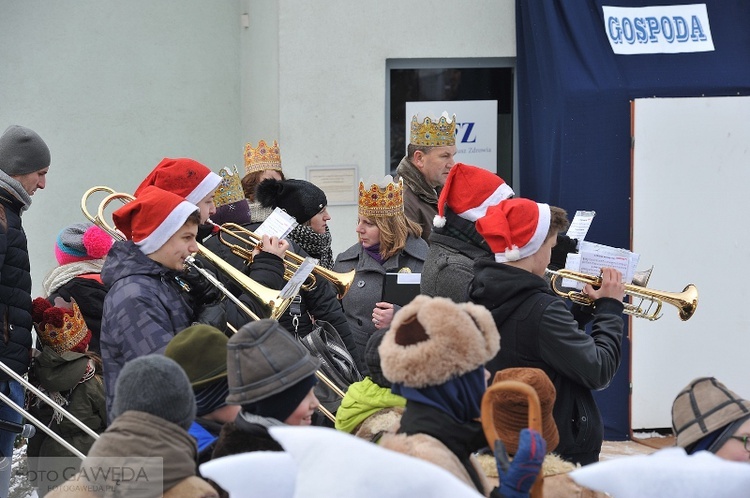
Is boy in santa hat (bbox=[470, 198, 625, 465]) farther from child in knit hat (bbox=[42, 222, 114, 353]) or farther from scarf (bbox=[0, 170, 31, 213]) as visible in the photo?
child in knit hat (bbox=[42, 222, 114, 353])

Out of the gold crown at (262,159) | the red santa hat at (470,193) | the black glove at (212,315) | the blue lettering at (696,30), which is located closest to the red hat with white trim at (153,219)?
the black glove at (212,315)

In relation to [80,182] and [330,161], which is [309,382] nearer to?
[330,161]

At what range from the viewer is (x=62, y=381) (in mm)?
5359

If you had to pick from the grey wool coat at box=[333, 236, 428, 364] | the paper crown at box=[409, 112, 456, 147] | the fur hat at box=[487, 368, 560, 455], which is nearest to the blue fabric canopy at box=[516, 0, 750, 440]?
the paper crown at box=[409, 112, 456, 147]

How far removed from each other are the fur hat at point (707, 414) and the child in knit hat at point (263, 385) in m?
1.08

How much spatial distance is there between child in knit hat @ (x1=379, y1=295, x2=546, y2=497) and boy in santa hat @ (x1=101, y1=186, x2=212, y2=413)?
4.56 ft

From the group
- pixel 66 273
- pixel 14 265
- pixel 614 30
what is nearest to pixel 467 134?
pixel 614 30

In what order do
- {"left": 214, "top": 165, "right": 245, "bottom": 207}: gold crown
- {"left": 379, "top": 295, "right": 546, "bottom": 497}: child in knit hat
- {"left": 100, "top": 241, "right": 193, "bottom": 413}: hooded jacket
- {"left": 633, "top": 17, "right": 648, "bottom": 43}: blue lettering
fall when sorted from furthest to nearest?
{"left": 633, "top": 17, "right": 648, "bottom": 43}: blue lettering, {"left": 214, "top": 165, "right": 245, "bottom": 207}: gold crown, {"left": 100, "top": 241, "right": 193, "bottom": 413}: hooded jacket, {"left": 379, "top": 295, "right": 546, "bottom": 497}: child in knit hat

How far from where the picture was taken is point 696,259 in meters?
7.57

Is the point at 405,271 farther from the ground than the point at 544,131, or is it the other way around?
the point at 544,131

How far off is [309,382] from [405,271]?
2.47 meters

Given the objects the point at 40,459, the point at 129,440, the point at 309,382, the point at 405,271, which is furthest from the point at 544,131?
the point at 129,440

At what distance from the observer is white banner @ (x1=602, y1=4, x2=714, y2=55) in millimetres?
7574

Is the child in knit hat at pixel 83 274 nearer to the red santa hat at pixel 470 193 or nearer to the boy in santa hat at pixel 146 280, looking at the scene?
the boy in santa hat at pixel 146 280
